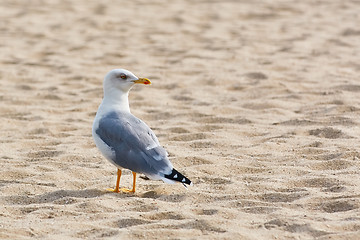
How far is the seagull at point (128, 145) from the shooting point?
373cm

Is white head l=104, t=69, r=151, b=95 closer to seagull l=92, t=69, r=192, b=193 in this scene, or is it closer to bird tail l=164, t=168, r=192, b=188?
seagull l=92, t=69, r=192, b=193

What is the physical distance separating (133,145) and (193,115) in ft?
6.62

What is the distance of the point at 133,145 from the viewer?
385cm

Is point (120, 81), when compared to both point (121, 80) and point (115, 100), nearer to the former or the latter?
point (121, 80)

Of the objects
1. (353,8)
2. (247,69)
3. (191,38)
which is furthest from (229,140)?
(353,8)

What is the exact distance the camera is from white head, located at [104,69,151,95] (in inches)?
167

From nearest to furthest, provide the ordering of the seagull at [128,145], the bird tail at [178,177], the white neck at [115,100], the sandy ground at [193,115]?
the sandy ground at [193,115], the bird tail at [178,177], the seagull at [128,145], the white neck at [115,100]

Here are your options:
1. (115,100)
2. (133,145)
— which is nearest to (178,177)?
(133,145)

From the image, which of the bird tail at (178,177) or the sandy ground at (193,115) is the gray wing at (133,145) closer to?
the bird tail at (178,177)

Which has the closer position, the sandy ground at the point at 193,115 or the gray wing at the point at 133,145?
the sandy ground at the point at 193,115

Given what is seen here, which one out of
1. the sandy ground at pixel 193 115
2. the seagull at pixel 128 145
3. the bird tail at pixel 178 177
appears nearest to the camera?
the sandy ground at pixel 193 115

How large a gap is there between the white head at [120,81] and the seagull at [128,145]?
0.06m

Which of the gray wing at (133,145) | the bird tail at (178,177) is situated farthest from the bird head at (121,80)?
the bird tail at (178,177)

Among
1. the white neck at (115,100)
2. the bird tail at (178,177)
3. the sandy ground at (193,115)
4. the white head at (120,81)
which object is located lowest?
the sandy ground at (193,115)
